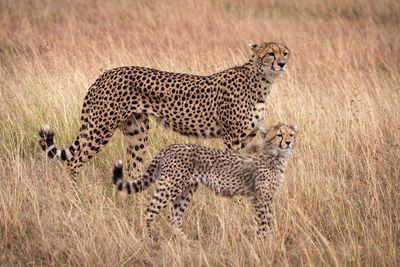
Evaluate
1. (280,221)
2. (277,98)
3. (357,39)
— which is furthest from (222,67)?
(280,221)

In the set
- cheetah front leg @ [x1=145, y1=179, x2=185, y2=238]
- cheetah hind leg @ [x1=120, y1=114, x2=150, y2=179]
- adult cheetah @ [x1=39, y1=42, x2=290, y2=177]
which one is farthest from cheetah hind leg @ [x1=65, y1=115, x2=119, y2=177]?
cheetah front leg @ [x1=145, y1=179, x2=185, y2=238]

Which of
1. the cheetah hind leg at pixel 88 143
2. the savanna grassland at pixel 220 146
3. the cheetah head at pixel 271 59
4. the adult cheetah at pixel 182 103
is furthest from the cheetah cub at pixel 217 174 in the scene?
the cheetah hind leg at pixel 88 143

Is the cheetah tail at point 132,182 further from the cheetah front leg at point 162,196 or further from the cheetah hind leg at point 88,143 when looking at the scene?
the cheetah hind leg at point 88,143

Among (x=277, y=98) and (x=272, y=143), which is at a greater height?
(x=272, y=143)

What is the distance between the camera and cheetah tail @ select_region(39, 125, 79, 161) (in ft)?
14.6

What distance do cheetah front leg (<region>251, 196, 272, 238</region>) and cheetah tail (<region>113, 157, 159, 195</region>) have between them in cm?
71

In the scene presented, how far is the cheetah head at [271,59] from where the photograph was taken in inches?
176

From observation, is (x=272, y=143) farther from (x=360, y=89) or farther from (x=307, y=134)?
(x=360, y=89)

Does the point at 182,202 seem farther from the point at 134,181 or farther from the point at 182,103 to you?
the point at 182,103

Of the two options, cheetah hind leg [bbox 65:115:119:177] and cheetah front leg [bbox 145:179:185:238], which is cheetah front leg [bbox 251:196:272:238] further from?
cheetah hind leg [bbox 65:115:119:177]

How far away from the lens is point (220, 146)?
528cm

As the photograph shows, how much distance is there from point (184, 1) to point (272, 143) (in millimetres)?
7798

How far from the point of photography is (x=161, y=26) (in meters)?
10.1

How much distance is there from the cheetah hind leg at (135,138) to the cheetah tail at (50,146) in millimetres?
466
